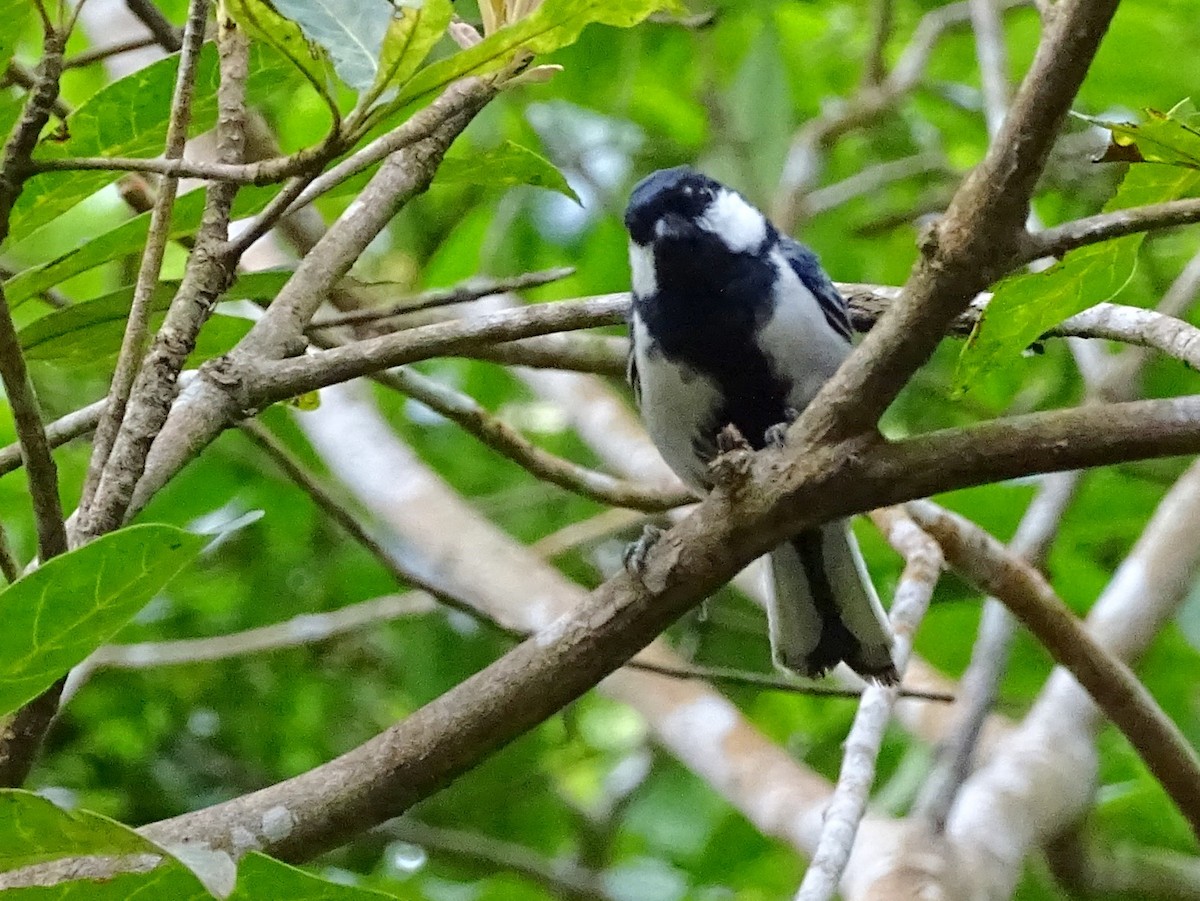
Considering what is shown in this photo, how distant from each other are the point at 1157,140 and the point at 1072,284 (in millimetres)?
103

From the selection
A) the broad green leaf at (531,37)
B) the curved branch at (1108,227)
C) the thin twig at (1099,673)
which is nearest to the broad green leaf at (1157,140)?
the curved branch at (1108,227)

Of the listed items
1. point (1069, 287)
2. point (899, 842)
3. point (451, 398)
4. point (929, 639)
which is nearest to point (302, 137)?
point (451, 398)

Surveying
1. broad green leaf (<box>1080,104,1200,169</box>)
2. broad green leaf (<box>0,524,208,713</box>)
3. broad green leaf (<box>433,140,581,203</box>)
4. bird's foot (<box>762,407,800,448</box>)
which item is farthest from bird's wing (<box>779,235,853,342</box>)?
broad green leaf (<box>0,524,208,713</box>)

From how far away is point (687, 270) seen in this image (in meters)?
1.54

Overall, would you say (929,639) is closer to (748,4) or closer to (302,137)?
(748,4)

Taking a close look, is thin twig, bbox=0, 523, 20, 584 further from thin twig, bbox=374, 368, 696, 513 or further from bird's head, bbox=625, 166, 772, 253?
bird's head, bbox=625, 166, 772, 253

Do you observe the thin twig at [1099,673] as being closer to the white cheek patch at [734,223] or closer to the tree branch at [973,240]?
the white cheek patch at [734,223]

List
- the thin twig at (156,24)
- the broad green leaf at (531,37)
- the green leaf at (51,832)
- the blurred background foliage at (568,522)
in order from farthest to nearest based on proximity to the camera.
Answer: the blurred background foliage at (568,522), the thin twig at (156,24), the broad green leaf at (531,37), the green leaf at (51,832)

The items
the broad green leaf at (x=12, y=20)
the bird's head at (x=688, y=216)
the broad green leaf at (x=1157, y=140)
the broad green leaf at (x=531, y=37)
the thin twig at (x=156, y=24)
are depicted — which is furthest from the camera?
the bird's head at (x=688, y=216)

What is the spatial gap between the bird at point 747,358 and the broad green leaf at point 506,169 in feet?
1.38

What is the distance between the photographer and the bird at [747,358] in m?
1.50

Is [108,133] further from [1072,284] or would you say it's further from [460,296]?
[1072,284]

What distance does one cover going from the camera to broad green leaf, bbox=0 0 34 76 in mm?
921

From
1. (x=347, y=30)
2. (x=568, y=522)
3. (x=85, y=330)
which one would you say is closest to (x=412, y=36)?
(x=347, y=30)
